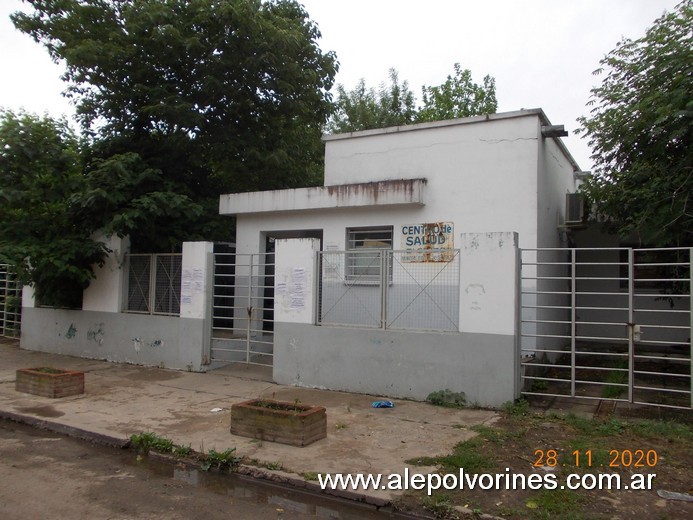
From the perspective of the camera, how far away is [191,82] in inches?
520

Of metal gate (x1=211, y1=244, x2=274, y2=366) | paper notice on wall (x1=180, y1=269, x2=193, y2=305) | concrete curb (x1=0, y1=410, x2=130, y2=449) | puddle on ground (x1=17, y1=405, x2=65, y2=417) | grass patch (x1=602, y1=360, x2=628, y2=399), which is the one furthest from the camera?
metal gate (x1=211, y1=244, x2=274, y2=366)

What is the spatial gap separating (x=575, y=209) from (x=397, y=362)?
20.7 ft

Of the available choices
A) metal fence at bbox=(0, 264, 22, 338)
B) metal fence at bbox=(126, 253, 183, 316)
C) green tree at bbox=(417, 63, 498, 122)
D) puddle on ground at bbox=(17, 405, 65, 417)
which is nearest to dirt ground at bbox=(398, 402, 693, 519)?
puddle on ground at bbox=(17, 405, 65, 417)

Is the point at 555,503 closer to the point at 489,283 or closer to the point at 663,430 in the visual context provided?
the point at 663,430

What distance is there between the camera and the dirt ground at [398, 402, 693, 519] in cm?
458

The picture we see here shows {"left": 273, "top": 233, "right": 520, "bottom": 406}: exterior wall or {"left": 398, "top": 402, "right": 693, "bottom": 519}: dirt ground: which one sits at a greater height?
{"left": 273, "top": 233, "right": 520, "bottom": 406}: exterior wall

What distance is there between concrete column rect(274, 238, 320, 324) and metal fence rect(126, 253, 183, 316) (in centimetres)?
262

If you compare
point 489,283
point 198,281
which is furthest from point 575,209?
point 198,281

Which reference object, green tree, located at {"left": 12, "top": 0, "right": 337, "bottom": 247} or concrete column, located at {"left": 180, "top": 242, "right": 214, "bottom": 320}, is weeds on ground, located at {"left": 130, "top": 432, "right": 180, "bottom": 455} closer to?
concrete column, located at {"left": 180, "top": 242, "right": 214, "bottom": 320}

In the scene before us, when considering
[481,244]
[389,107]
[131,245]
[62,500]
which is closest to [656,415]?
[481,244]

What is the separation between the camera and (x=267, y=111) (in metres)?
14.1

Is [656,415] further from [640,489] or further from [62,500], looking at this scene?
[62,500]

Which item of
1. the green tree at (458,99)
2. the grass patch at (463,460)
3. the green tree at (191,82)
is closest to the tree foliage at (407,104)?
the green tree at (458,99)

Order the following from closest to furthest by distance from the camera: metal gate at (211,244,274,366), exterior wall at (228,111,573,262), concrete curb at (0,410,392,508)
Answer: concrete curb at (0,410,392,508), exterior wall at (228,111,573,262), metal gate at (211,244,274,366)
